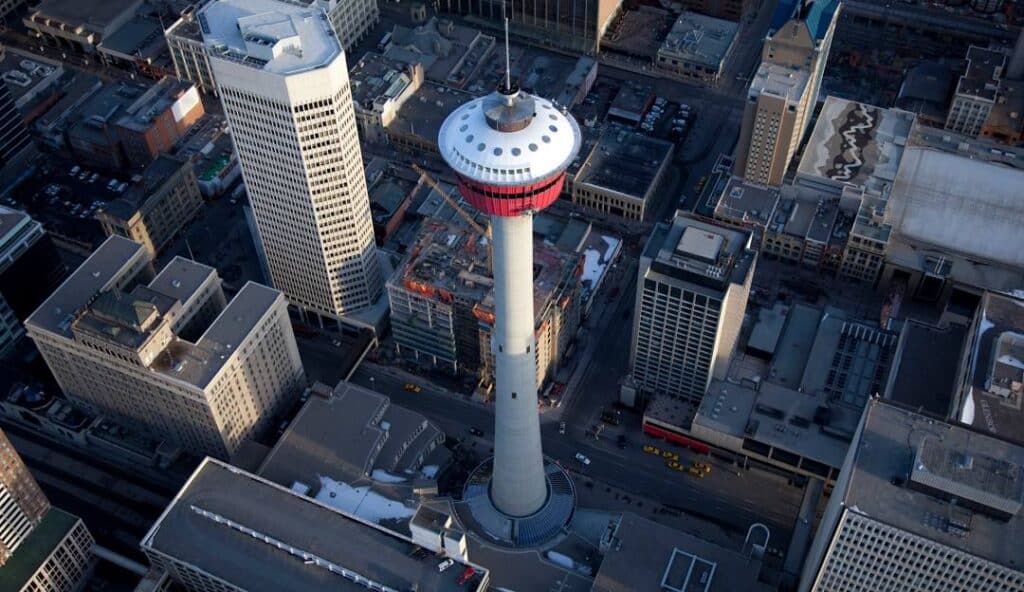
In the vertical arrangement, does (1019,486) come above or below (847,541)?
above

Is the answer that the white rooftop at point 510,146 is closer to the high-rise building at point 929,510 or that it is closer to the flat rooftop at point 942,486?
the high-rise building at point 929,510

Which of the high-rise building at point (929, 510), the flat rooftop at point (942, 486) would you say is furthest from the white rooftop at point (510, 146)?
the flat rooftop at point (942, 486)

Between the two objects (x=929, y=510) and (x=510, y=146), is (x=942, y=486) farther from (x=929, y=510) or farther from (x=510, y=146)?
(x=510, y=146)

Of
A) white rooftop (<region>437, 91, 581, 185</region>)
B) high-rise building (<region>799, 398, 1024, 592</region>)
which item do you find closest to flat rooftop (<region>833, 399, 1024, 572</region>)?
high-rise building (<region>799, 398, 1024, 592</region>)

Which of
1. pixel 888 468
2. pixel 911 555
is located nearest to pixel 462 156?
pixel 888 468

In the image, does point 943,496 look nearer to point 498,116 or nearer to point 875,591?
point 875,591

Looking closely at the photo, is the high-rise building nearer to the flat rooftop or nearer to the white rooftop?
the flat rooftop
